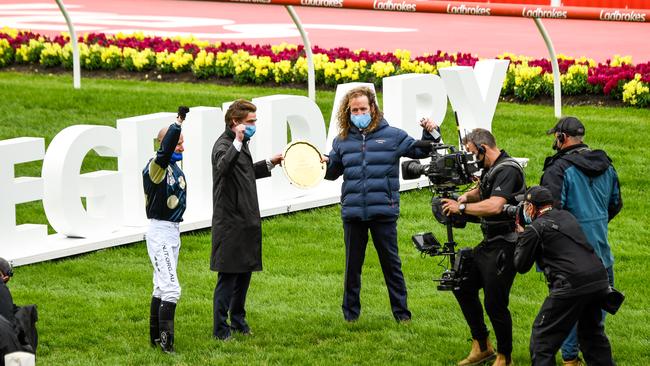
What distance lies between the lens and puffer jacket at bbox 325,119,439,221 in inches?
443

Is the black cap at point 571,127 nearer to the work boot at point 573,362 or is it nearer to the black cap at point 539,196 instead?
the black cap at point 539,196

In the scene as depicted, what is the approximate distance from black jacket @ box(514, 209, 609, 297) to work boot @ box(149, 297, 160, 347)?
2.85 meters

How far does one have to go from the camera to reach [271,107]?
1495 centimetres

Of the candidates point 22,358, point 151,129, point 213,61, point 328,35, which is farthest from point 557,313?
A: point 328,35

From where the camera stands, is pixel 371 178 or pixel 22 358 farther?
pixel 371 178

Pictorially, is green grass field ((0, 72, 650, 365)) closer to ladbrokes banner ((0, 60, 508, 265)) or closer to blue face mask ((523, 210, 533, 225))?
ladbrokes banner ((0, 60, 508, 265))

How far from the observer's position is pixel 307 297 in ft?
39.8

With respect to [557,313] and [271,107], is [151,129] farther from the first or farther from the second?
[557,313]

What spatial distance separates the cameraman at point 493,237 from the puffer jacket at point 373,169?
1152 millimetres

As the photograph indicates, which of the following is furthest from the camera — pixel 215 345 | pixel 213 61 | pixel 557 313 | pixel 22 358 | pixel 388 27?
pixel 388 27

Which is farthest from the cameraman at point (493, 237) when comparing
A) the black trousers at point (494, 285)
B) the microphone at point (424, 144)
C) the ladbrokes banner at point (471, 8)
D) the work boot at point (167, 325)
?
the ladbrokes banner at point (471, 8)

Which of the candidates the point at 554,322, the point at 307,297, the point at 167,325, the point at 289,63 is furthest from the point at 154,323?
the point at 289,63

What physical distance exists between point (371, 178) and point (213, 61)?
10117 mm

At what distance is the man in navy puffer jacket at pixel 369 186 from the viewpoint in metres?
11.2
